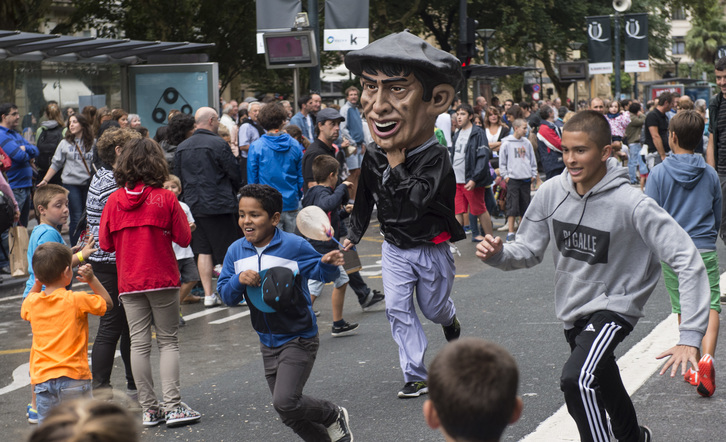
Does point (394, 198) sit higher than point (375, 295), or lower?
higher

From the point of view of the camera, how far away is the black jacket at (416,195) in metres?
6.04

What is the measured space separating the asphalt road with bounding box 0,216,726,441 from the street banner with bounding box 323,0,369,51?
672 cm

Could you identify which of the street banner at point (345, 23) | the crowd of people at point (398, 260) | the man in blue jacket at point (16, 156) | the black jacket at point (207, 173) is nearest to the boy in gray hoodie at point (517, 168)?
the street banner at point (345, 23)

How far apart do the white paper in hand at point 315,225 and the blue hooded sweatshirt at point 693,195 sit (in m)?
2.15

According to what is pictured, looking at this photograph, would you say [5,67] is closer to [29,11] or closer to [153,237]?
[29,11]

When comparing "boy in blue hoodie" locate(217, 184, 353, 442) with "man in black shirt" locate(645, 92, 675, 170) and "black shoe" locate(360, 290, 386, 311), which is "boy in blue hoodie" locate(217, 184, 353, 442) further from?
"man in black shirt" locate(645, 92, 675, 170)

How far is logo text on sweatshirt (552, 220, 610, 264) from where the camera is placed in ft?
14.2

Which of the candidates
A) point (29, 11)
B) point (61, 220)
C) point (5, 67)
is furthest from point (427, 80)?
point (29, 11)

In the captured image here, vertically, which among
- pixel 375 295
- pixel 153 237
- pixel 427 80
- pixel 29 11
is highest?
pixel 29 11

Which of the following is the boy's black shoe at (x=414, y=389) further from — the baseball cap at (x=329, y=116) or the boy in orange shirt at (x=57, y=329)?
the baseball cap at (x=329, y=116)

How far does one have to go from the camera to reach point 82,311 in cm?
510

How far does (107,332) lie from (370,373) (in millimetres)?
1713

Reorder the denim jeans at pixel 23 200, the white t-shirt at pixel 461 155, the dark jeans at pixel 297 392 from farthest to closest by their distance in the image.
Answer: the white t-shirt at pixel 461 155
the denim jeans at pixel 23 200
the dark jeans at pixel 297 392

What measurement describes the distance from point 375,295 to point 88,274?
4.12 m
